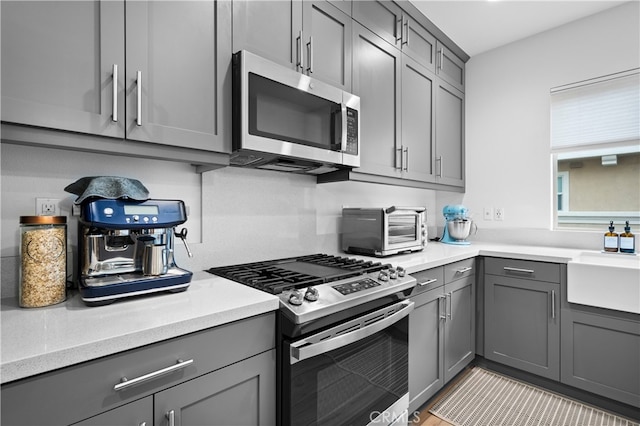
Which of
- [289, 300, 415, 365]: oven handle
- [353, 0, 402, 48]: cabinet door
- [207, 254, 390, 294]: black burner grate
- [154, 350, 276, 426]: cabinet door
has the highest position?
[353, 0, 402, 48]: cabinet door

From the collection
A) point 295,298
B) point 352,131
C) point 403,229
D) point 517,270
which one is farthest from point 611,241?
point 295,298

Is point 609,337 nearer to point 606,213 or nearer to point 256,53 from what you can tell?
point 606,213

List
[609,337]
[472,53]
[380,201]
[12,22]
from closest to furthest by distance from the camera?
[12,22] → [609,337] → [380,201] → [472,53]

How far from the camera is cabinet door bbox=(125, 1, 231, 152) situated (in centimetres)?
108

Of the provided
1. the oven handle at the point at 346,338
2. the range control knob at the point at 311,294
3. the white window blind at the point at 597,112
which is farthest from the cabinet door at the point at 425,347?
the white window blind at the point at 597,112

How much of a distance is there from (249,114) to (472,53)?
104 inches

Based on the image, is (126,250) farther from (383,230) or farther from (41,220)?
(383,230)

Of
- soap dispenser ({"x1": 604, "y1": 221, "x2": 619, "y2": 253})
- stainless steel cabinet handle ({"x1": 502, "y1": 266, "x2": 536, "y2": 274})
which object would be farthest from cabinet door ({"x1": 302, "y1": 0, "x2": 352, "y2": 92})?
soap dispenser ({"x1": 604, "y1": 221, "x2": 619, "y2": 253})

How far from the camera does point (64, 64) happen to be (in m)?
0.96

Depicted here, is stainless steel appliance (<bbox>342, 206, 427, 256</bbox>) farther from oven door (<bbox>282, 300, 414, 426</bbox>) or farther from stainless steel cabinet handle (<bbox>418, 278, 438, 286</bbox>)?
oven door (<bbox>282, 300, 414, 426</bbox>)

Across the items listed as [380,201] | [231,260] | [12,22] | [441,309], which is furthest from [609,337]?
[12,22]

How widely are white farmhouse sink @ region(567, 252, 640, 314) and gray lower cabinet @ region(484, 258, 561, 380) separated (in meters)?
0.11

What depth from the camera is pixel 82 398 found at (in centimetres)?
72

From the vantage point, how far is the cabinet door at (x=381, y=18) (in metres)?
1.92
